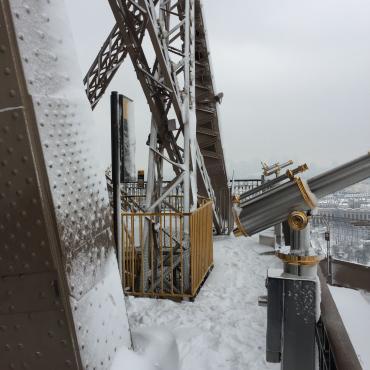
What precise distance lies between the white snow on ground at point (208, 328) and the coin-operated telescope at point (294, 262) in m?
1.63

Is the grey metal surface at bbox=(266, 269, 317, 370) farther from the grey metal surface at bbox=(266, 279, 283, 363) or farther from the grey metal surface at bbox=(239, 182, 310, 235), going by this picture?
the grey metal surface at bbox=(239, 182, 310, 235)

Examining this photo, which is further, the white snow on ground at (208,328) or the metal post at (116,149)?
the metal post at (116,149)

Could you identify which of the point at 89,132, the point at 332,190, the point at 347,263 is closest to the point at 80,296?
the point at 89,132

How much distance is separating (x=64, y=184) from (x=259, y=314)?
12.4 feet

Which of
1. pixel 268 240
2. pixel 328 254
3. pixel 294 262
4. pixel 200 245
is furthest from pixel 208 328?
pixel 268 240

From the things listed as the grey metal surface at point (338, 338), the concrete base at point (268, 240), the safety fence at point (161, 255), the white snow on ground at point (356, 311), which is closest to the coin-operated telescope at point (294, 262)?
the grey metal surface at point (338, 338)

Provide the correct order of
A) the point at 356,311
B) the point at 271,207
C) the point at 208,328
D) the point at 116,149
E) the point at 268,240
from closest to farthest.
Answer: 1. the point at 271,207
2. the point at 116,149
3. the point at 208,328
4. the point at 356,311
5. the point at 268,240

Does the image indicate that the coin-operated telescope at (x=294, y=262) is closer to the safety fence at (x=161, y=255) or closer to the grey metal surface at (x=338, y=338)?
the grey metal surface at (x=338, y=338)

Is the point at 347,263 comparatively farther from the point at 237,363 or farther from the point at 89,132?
the point at 89,132

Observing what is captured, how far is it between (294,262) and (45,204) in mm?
1727

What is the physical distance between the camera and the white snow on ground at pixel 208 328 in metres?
3.62

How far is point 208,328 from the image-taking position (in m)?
4.58

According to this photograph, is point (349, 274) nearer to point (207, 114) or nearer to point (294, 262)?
point (207, 114)

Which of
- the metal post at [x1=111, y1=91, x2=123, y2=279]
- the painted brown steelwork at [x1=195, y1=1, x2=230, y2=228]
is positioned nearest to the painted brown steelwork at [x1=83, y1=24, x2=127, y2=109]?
the painted brown steelwork at [x1=195, y1=1, x2=230, y2=228]
